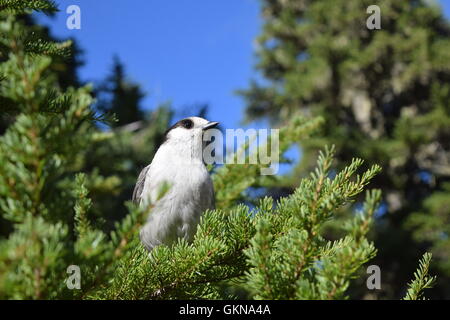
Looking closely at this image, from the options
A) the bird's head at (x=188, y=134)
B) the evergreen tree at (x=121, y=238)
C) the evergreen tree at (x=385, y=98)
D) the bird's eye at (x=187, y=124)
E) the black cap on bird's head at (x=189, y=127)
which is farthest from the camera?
the evergreen tree at (x=385, y=98)

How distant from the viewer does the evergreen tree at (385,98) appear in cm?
1249

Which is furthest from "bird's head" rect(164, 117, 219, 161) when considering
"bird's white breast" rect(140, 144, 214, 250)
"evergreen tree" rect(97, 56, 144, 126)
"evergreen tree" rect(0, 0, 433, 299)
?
"evergreen tree" rect(97, 56, 144, 126)

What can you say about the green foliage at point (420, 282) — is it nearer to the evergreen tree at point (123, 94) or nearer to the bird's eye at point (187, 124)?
the bird's eye at point (187, 124)

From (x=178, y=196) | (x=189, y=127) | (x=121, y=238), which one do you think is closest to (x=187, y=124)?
(x=189, y=127)

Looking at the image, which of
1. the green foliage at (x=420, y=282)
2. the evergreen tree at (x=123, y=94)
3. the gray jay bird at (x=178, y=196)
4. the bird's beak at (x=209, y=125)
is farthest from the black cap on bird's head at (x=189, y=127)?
the evergreen tree at (x=123, y=94)

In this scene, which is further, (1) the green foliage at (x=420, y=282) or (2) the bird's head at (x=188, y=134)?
(2) the bird's head at (x=188, y=134)

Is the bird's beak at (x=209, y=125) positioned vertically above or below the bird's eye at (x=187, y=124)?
below

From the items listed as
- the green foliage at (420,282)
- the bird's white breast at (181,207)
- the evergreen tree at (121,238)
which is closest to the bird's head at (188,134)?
the bird's white breast at (181,207)

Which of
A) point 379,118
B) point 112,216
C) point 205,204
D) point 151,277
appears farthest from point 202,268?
point 379,118

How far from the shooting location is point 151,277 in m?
1.68

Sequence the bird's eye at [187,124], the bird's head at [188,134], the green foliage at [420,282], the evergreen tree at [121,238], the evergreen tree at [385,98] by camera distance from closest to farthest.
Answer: the evergreen tree at [121,238]
the green foliage at [420,282]
the bird's head at [188,134]
the bird's eye at [187,124]
the evergreen tree at [385,98]

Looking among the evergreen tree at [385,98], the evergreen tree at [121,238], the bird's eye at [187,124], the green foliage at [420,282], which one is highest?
the evergreen tree at [385,98]

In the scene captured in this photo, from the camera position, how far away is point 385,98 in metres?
16.4
